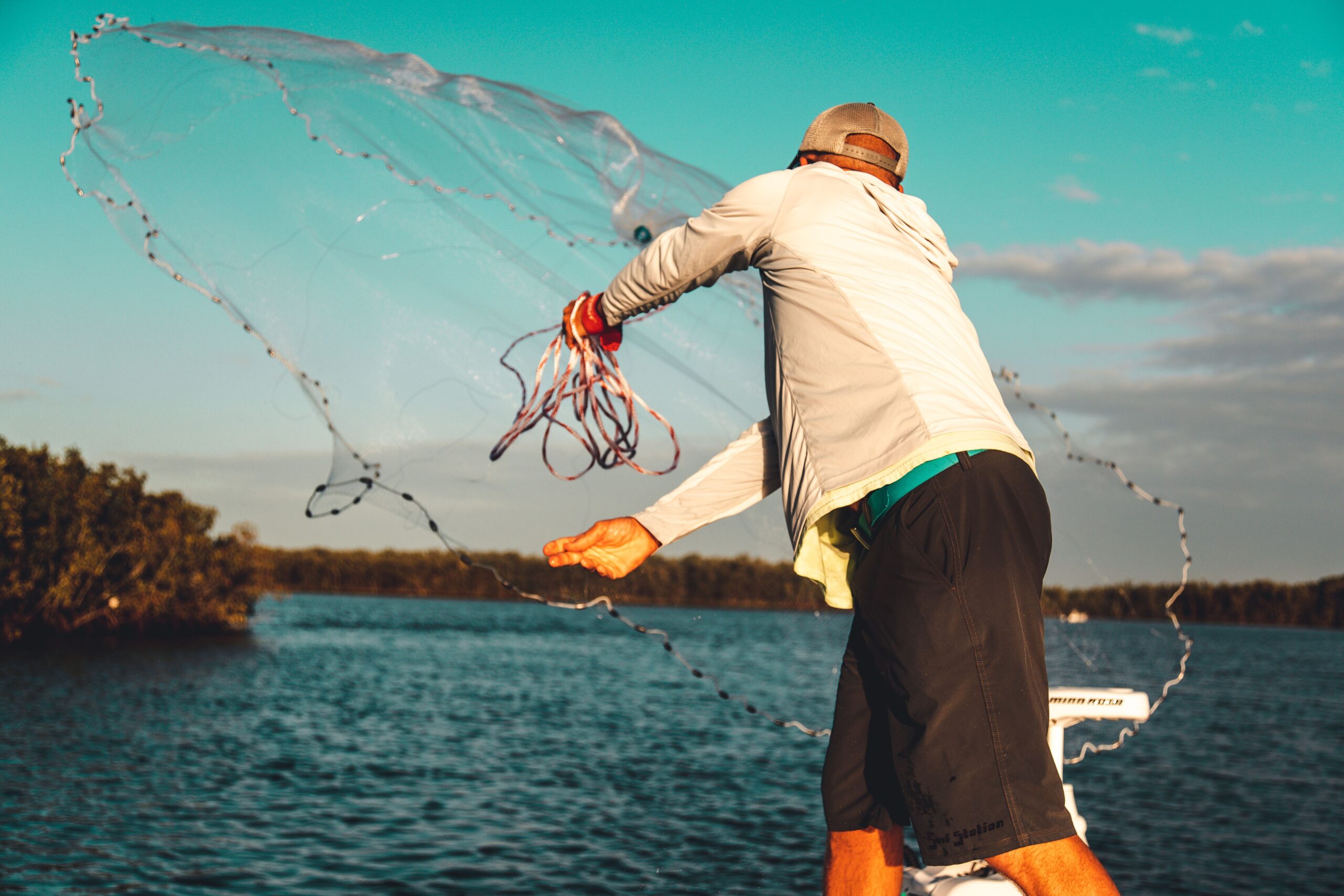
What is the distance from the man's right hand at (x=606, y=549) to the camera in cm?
242

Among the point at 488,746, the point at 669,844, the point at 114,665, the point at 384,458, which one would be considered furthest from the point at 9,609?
the point at 384,458

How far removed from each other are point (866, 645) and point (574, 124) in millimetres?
2545

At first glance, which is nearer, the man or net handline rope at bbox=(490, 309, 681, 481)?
the man

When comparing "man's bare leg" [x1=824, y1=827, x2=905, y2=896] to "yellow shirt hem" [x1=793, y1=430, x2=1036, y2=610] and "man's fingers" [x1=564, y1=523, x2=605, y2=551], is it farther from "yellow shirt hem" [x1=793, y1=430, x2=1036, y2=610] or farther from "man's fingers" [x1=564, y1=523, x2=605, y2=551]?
"man's fingers" [x1=564, y1=523, x2=605, y2=551]

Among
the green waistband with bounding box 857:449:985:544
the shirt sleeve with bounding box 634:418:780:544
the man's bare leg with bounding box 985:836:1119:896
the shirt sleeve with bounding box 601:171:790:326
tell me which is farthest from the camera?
the shirt sleeve with bounding box 634:418:780:544

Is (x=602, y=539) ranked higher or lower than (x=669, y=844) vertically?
higher

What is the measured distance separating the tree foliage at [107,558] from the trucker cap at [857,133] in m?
42.2

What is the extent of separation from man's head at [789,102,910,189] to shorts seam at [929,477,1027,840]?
90 cm

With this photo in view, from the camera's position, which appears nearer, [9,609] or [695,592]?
[695,592]

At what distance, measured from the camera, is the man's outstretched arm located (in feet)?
7.97

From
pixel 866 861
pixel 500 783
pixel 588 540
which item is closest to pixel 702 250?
pixel 588 540

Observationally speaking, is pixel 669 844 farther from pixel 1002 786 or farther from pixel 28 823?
pixel 1002 786

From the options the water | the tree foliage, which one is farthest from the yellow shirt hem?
the tree foliage

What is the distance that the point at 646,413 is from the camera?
329 centimetres
